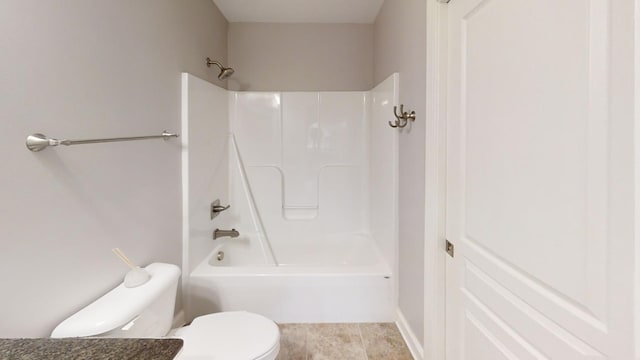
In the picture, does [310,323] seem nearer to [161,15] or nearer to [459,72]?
[459,72]

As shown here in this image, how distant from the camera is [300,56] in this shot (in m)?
2.98

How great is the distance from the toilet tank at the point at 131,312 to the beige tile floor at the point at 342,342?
81 cm

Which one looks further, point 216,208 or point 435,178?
point 216,208

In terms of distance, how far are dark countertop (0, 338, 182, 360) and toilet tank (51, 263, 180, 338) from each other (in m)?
0.41

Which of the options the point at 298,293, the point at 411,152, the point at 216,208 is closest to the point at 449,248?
the point at 411,152

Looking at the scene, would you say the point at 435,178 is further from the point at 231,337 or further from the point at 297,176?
the point at 297,176

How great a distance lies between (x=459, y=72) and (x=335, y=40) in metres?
1.98

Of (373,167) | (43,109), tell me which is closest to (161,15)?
(43,109)

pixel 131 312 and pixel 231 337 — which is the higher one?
pixel 131 312

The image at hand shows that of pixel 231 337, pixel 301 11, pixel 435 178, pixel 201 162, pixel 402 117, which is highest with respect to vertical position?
pixel 301 11

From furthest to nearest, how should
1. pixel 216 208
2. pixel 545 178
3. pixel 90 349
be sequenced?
pixel 216 208
pixel 545 178
pixel 90 349

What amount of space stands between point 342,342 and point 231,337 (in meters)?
0.88

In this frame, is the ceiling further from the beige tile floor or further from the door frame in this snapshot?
the beige tile floor

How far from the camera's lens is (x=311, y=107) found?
9.75ft
